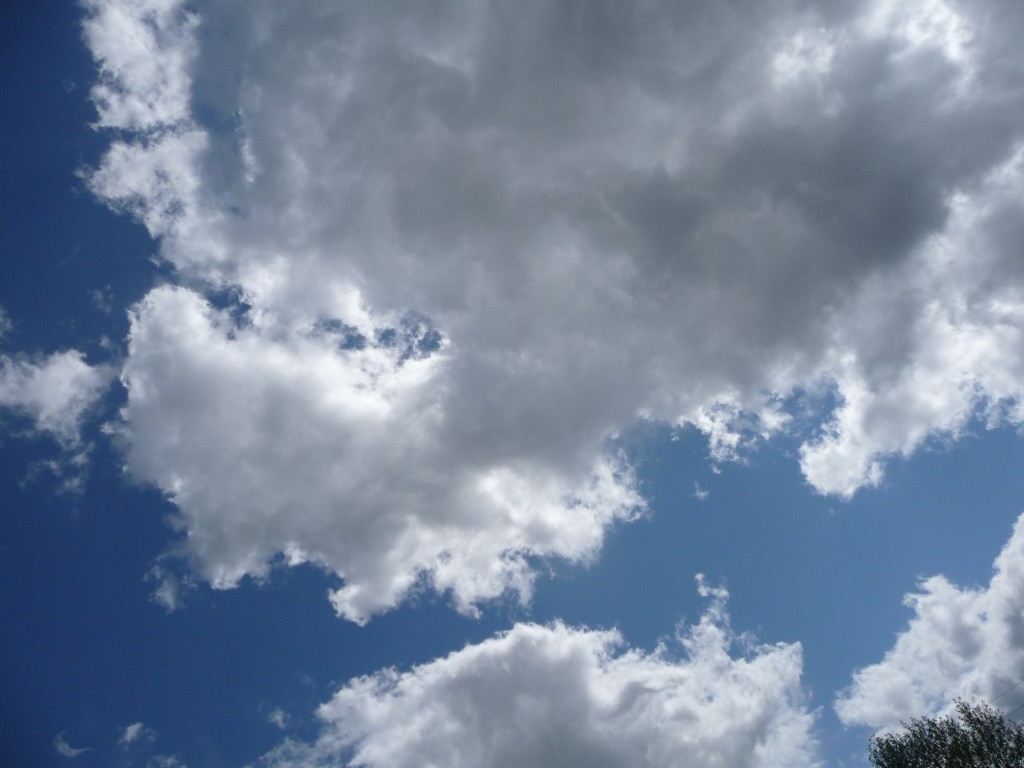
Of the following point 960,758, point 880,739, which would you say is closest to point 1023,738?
point 960,758

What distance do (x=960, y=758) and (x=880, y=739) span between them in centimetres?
1639

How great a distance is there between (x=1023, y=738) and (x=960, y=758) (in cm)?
816

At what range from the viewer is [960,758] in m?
79.9

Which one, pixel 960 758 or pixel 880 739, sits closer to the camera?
pixel 960 758

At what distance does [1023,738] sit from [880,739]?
906 inches

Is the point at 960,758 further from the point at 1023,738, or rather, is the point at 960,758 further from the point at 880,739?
the point at 880,739

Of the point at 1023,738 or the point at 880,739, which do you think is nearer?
the point at 1023,738

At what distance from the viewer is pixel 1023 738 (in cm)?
7612

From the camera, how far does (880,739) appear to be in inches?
3738
